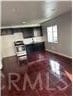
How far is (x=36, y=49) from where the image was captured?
35.7 ft

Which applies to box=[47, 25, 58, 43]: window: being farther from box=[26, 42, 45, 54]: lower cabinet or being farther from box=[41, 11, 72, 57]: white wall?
box=[26, 42, 45, 54]: lower cabinet

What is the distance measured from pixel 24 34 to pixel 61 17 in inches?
178

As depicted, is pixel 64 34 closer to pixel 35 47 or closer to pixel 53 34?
pixel 53 34

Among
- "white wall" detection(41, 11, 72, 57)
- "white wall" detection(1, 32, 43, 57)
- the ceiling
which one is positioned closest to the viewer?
the ceiling

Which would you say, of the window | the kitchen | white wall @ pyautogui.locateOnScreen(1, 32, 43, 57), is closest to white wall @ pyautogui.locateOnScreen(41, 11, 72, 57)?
the window

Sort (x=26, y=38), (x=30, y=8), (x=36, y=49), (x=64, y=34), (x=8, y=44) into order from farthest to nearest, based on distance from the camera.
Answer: (x=36, y=49), (x=26, y=38), (x=8, y=44), (x=64, y=34), (x=30, y=8)

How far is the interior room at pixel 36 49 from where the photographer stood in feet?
11.8

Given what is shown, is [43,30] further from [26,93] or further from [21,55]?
[26,93]

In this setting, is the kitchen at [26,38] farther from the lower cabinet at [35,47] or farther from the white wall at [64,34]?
the white wall at [64,34]

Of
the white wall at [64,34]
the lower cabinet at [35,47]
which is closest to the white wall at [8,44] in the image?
the lower cabinet at [35,47]

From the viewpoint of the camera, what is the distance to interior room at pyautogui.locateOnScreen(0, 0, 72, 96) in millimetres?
3598

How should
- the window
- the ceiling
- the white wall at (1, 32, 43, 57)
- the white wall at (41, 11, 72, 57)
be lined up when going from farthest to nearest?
the white wall at (1, 32, 43, 57), the window, the white wall at (41, 11, 72, 57), the ceiling

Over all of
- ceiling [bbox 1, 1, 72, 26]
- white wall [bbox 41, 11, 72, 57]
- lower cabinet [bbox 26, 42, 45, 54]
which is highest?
ceiling [bbox 1, 1, 72, 26]

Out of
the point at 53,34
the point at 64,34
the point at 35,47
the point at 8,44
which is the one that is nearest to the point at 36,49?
the point at 35,47
